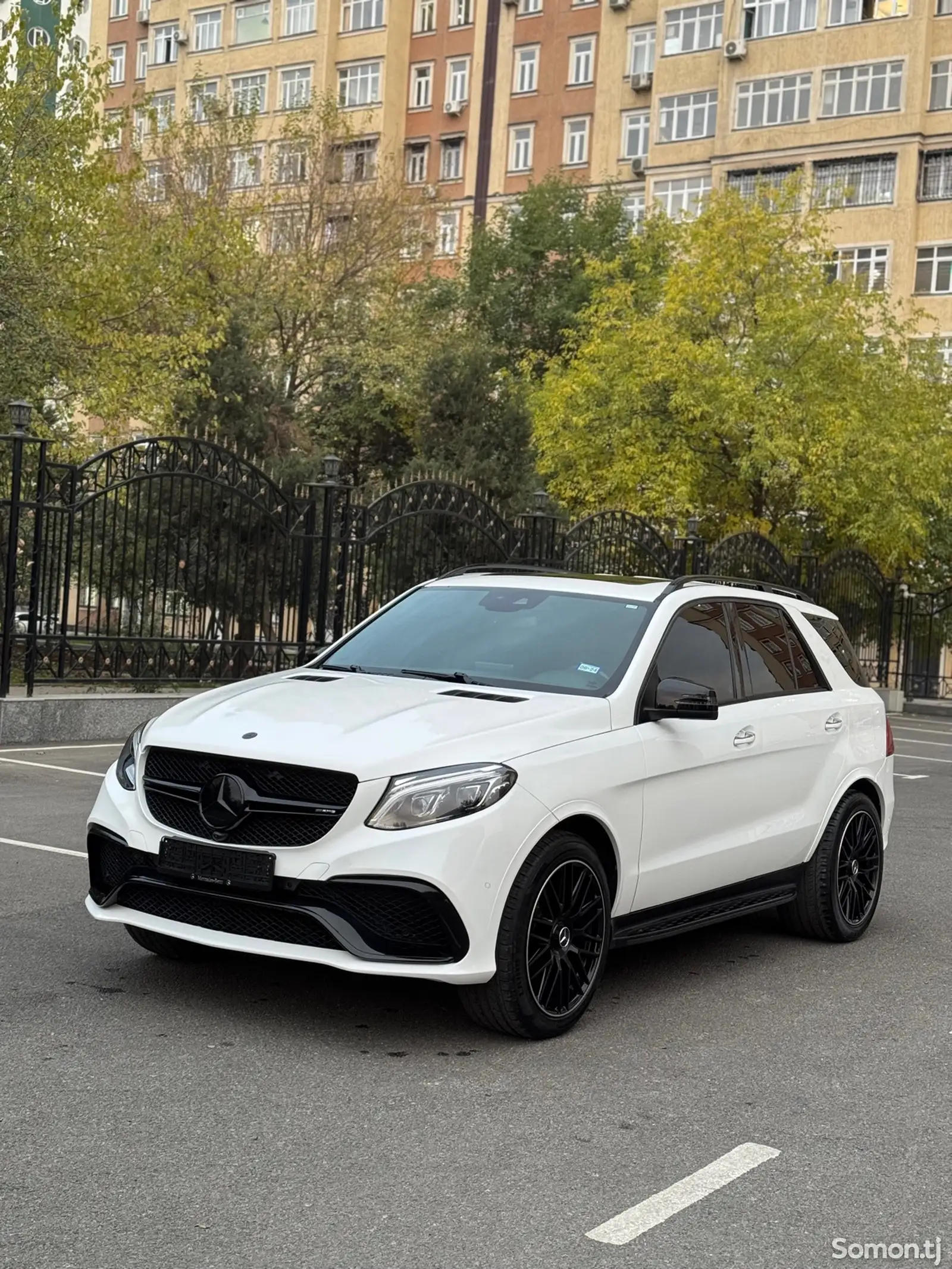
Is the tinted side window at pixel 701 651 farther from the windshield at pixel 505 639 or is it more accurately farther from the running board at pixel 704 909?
the running board at pixel 704 909

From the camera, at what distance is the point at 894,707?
3031 centimetres

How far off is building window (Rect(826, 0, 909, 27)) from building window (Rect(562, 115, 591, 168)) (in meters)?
10.5

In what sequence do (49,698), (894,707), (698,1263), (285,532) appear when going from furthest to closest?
1. (894,707)
2. (285,532)
3. (49,698)
4. (698,1263)

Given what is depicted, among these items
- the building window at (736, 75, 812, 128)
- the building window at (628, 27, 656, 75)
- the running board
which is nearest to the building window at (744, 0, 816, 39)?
the building window at (736, 75, 812, 128)

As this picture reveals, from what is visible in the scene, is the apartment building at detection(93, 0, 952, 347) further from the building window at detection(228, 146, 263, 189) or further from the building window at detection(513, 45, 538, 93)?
the building window at detection(228, 146, 263, 189)

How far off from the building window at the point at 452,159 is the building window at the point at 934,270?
725 inches

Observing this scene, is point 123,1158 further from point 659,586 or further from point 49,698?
point 49,698

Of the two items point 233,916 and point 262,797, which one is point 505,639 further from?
point 233,916

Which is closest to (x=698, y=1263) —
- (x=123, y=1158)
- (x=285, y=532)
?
(x=123, y=1158)

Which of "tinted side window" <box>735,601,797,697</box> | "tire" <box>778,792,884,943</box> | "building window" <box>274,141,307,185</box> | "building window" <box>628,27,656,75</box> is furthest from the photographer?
"building window" <box>628,27,656,75</box>

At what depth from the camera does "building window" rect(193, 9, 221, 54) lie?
208ft

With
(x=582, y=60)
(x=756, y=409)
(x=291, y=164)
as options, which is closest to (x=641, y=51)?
(x=582, y=60)

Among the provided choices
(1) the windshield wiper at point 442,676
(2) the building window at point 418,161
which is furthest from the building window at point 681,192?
(1) the windshield wiper at point 442,676

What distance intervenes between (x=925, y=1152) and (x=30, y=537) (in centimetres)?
1176
